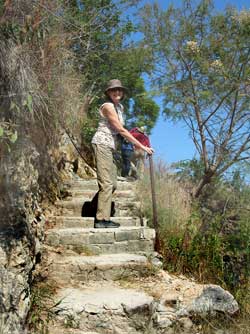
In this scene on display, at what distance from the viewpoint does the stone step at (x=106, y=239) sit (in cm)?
516

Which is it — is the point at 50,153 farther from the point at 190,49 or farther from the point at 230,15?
the point at 230,15

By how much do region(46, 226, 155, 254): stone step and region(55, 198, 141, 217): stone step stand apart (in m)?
0.94

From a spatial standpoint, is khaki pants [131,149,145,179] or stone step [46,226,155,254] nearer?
stone step [46,226,155,254]

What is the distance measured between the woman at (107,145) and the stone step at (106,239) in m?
0.23

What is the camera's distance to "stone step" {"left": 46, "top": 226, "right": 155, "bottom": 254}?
5164mm

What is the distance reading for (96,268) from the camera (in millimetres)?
4676

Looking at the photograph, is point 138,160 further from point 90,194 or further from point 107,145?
point 107,145

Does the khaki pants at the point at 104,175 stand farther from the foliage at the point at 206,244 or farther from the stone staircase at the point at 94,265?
the foliage at the point at 206,244

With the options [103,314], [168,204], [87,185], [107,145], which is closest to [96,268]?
[103,314]

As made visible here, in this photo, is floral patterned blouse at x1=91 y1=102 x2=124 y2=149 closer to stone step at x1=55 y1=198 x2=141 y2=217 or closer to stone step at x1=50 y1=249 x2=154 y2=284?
stone step at x1=55 y1=198 x2=141 y2=217

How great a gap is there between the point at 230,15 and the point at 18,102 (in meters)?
7.94

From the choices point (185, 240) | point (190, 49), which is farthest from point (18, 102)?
point (190, 49)

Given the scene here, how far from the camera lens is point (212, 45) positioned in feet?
33.1

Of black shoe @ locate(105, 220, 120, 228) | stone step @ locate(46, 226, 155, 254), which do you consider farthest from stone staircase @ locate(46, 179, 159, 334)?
black shoe @ locate(105, 220, 120, 228)
